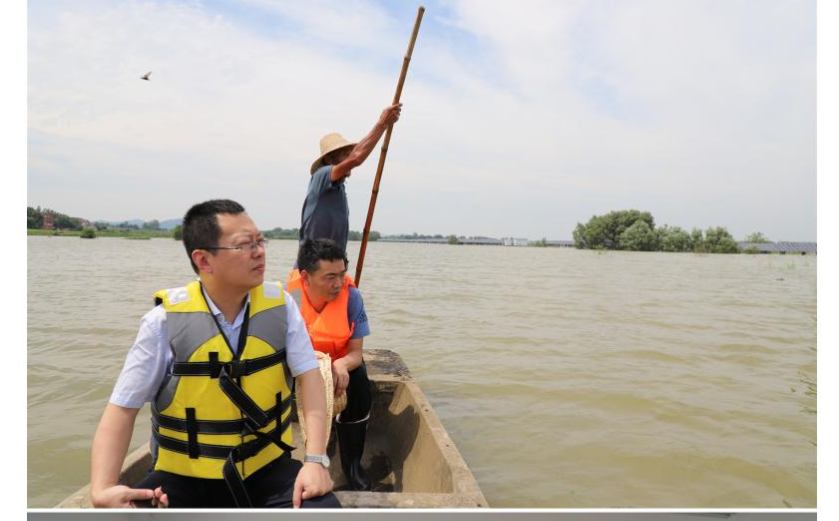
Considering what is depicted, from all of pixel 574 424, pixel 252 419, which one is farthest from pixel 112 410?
pixel 574 424

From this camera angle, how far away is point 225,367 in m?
1.45

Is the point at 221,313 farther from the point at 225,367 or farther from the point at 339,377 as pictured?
the point at 339,377

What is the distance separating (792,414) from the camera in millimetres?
4301

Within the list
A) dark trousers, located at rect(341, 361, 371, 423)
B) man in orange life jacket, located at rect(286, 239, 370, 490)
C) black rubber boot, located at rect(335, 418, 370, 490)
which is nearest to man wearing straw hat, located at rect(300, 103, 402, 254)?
man in orange life jacket, located at rect(286, 239, 370, 490)

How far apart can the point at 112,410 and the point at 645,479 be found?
9.76ft

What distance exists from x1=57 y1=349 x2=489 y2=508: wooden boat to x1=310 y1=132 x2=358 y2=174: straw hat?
1299 mm

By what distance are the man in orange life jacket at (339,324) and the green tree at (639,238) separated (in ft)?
103

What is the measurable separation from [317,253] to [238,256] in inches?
32.9

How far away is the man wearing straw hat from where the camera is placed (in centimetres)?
283

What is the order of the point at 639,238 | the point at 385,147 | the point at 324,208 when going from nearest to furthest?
the point at 324,208, the point at 385,147, the point at 639,238

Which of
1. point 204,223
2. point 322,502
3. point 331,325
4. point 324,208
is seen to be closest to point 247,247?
point 204,223

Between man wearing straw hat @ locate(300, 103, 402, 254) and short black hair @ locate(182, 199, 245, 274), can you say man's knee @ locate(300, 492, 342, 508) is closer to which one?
short black hair @ locate(182, 199, 245, 274)

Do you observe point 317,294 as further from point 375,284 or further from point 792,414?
point 375,284
